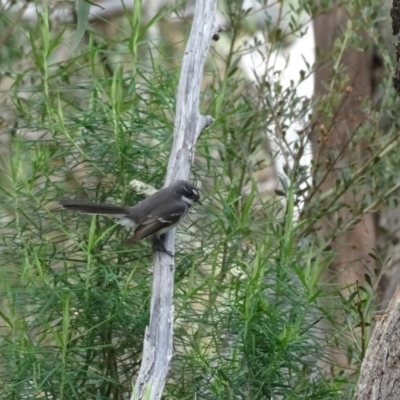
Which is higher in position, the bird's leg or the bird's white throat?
the bird's white throat

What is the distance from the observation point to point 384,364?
2654 millimetres

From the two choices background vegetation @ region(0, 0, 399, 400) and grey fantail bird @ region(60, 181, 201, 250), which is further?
Result: grey fantail bird @ region(60, 181, 201, 250)

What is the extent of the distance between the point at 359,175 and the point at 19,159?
2.19 metres

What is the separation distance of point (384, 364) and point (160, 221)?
1.21 metres

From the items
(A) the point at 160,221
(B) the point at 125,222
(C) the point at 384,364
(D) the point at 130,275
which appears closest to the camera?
(C) the point at 384,364

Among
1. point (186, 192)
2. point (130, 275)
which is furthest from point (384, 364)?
point (186, 192)

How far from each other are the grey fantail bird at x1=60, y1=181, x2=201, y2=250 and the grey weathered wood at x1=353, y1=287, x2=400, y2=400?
103 cm

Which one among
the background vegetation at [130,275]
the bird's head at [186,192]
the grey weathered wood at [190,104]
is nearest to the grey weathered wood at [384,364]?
the background vegetation at [130,275]

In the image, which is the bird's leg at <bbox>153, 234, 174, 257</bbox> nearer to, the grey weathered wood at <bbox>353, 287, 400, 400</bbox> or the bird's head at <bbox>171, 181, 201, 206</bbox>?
the bird's head at <bbox>171, 181, 201, 206</bbox>

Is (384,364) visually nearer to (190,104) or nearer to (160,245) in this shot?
(160,245)

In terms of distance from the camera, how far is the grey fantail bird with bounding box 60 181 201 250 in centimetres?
338

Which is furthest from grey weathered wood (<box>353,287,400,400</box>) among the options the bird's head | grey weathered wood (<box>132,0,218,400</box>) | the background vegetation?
the bird's head

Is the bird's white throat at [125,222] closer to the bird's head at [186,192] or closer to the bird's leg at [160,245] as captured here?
the bird's leg at [160,245]

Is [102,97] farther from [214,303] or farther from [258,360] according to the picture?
[258,360]
